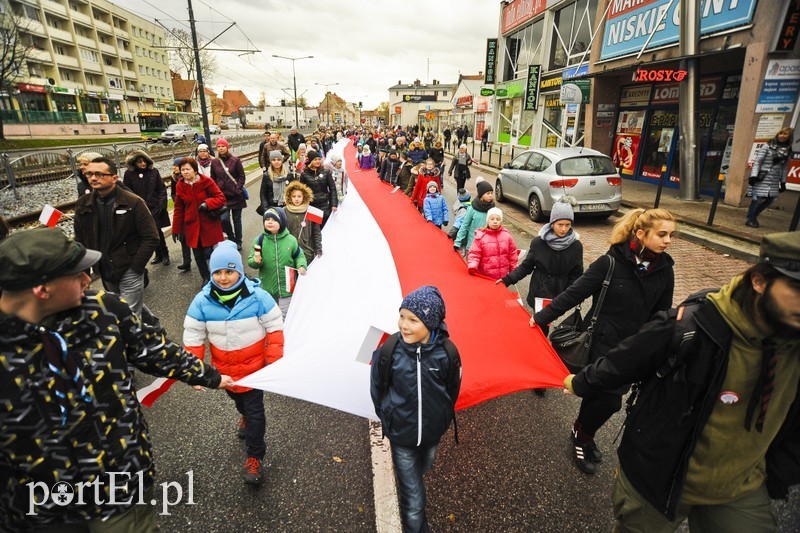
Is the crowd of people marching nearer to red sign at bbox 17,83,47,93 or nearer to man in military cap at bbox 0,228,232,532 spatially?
man in military cap at bbox 0,228,232,532

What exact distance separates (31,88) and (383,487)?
63336 mm

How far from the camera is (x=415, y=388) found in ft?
7.72

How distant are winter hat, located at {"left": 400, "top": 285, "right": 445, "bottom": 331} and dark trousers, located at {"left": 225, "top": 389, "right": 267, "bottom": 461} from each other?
150cm

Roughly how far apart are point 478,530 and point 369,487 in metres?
0.83

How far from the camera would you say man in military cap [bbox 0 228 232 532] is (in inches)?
60.1

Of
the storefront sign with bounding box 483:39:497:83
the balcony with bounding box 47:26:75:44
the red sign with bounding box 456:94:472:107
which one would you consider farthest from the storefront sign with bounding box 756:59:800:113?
the balcony with bounding box 47:26:75:44

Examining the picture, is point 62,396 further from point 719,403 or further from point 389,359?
point 719,403

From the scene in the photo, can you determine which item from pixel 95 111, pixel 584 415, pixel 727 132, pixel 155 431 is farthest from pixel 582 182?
pixel 95 111

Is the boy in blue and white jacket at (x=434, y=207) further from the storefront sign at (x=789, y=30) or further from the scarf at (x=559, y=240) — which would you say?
the storefront sign at (x=789, y=30)

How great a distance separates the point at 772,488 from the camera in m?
1.91

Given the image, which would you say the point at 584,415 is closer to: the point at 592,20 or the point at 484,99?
the point at 592,20

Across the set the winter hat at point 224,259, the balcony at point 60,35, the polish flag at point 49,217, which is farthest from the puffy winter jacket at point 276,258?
the balcony at point 60,35

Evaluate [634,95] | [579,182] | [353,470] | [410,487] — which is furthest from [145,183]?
[634,95]

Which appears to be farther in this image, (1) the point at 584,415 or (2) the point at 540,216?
(2) the point at 540,216
